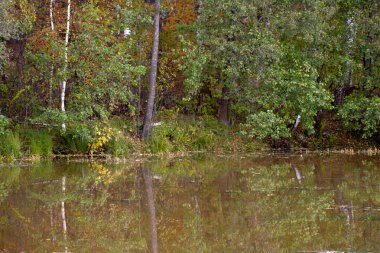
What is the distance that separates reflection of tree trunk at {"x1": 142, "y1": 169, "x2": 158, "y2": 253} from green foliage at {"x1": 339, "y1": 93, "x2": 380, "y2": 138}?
9733 millimetres

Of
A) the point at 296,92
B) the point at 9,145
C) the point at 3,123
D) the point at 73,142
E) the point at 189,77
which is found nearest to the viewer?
the point at 3,123

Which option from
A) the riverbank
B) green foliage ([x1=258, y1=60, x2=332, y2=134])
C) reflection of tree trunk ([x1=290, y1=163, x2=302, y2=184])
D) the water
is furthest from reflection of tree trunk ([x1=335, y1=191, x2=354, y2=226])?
green foliage ([x1=258, y1=60, x2=332, y2=134])

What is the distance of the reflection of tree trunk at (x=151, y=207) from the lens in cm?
1086

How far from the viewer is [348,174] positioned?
19.2 metres

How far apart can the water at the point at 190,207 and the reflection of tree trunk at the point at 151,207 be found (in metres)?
0.02

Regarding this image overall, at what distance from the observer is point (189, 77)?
26.1 metres

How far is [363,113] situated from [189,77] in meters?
6.78

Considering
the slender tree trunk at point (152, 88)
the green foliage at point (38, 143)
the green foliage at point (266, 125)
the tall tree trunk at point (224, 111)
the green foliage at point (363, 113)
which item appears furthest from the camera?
the tall tree trunk at point (224, 111)

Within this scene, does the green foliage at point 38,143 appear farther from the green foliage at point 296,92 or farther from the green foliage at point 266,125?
the green foliage at point 296,92

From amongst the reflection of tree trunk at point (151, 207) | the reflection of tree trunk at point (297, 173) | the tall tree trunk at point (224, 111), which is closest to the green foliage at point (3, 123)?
the reflection of tree trunk at point (151, 207)

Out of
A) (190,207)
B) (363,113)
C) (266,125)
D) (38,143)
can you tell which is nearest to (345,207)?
(190,207)

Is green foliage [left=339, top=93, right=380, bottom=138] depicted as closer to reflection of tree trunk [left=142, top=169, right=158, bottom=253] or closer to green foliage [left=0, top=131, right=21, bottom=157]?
reflection of tree trunk [left=142, top=169, right=158, bottom=253]

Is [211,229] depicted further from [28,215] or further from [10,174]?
[10,174]

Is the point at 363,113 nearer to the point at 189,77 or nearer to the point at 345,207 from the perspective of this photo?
the point at 189,77
